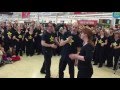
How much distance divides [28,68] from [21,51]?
1.96 meters

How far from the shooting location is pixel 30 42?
28.3 feet

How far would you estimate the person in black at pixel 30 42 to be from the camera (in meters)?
8.48

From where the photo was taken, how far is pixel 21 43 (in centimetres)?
859

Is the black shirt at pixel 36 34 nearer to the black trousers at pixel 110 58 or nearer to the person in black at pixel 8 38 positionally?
the person in black at pixel 8 38

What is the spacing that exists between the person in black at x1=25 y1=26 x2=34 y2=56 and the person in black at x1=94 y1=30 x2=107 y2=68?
8.45ft

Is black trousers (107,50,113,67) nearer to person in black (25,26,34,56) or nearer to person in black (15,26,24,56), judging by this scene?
person in black (25,26,34,56)

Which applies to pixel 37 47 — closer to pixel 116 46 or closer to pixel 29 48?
pixel 29 48

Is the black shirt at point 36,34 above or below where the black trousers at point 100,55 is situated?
above

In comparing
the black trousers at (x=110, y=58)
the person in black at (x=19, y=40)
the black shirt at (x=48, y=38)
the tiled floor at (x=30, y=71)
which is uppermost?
the black shirt at (x=48, y=38)

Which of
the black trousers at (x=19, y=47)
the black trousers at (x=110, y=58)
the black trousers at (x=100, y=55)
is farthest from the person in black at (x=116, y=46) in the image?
the black trousers at (x=19, y=47)

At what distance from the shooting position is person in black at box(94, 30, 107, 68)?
6.98m

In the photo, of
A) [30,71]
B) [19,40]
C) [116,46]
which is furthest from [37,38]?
[116,46]

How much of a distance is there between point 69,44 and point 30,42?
13.0 ft
